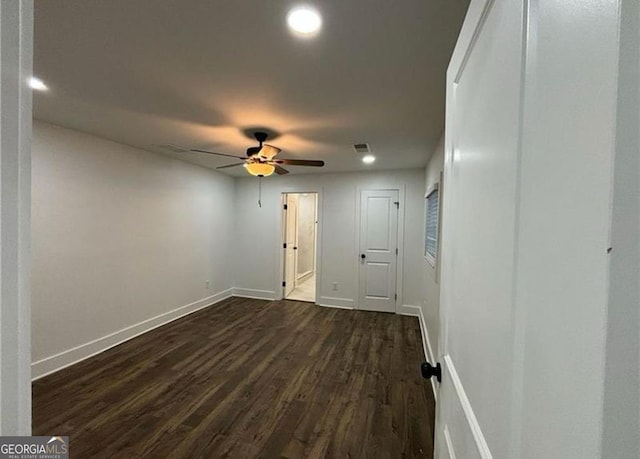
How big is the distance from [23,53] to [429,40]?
1539 millimetres

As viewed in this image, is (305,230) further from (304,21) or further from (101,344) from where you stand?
(304,21)

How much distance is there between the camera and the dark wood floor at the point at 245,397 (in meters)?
1.80

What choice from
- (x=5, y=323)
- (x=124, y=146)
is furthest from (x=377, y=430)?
(x=124, y=146)

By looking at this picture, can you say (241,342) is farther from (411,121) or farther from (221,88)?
(411,121)

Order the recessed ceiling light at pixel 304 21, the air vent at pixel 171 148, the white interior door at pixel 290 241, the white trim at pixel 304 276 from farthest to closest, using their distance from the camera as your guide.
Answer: the white trim at pixel 304 276 → the white interior door at pixel 290 241 → the air vent at pixel 171 148 → the recessed ceiling light at pixel 304 21

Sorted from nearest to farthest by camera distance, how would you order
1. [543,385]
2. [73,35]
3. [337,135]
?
[543,385] → [73,35] → [337,135]

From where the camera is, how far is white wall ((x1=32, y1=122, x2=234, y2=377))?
2.61 m

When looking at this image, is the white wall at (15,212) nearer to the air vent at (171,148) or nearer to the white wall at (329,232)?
the air vent at (171,148)

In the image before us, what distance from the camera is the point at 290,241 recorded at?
5641 mm

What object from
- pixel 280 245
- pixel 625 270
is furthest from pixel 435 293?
pixel 280 245

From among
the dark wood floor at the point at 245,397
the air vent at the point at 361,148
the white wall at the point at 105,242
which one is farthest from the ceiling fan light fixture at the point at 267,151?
the dark wood floor at the point at 245,397

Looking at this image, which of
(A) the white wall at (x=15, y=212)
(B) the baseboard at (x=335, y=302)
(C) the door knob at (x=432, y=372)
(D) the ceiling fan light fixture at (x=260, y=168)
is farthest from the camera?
(B) the baseboard at (x=335, y=302)

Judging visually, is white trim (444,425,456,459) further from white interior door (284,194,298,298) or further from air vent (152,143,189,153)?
white interior door (284,194,298,298)

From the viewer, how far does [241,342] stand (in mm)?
3373
